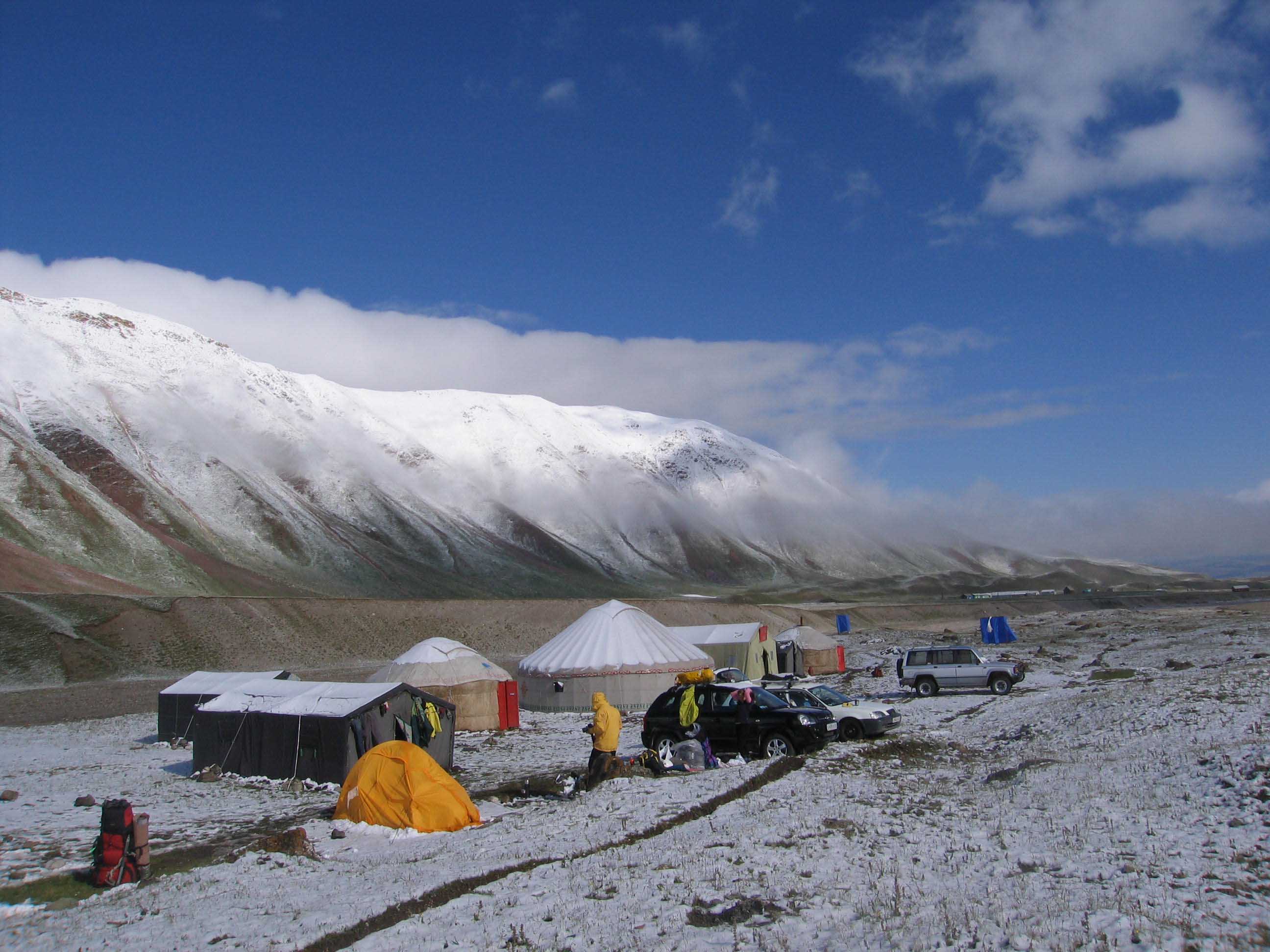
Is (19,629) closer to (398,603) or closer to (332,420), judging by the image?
(398,603)

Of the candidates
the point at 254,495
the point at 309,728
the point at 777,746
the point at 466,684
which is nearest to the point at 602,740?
the point at 777,746

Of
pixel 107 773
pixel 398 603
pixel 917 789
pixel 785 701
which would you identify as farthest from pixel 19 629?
pixel 917 789

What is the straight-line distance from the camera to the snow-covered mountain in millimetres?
89125

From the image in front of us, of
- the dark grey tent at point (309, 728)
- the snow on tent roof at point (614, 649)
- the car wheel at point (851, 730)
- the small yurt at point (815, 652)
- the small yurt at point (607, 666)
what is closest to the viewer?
the dark grey tent at point (309, 728)

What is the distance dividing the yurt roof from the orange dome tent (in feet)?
104

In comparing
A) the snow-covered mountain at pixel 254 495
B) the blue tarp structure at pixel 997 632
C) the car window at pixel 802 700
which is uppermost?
the snow-covered mountain at pixel 254 495

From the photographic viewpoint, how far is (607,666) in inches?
1318

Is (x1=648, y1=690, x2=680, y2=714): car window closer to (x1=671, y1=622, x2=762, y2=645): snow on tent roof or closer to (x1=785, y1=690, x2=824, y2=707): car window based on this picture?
(x1=785, y1=690, x2=824, y2=707): car window

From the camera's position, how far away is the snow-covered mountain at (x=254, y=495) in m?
89.1

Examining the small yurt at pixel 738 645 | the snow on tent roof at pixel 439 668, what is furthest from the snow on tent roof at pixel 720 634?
the snow on tent roof at pixel 439 668

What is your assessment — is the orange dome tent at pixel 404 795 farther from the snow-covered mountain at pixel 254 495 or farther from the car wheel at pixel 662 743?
the snow-covered mountain at pixel 254 495

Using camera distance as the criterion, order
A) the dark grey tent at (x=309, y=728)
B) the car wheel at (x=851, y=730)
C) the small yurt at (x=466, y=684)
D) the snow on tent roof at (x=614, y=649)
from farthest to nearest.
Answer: the snow on tent roof at (x=614, y=649) < the small yurt at (x=466, y=684) < the car wheel at (x=851, y=730) < the dark grey tent at (x=309, y=728)

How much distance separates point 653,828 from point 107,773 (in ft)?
51.8

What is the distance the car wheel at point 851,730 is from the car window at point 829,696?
5.82 ft
